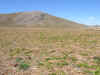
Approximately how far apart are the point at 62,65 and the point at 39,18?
127588 mm

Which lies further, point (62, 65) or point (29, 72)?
point (62, 65)

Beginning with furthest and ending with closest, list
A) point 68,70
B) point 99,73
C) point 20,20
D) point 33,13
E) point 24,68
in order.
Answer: point 33,13
point 20,20
point 24,68
point 68,70
point 99,73

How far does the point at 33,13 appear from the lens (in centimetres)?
13562

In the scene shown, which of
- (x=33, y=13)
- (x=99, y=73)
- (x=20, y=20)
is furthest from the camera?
(x=33, y=13)

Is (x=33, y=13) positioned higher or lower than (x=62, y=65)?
higher

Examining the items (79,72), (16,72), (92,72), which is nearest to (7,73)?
(16,72)

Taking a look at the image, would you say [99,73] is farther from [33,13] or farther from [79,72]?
[33,13]

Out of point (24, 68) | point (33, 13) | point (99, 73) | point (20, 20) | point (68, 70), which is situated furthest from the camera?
point (33, 13)

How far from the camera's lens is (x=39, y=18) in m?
129

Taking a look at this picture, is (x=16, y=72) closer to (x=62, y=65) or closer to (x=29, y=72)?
(x=29, y=72)

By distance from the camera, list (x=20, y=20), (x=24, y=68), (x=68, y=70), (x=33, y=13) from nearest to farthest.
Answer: (x=68, y=70), (x=24, y=68), (x=20, y=20), (x=33, y=13)

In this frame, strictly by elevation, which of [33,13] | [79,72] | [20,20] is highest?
[33,13]

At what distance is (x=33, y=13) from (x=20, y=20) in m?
17.6

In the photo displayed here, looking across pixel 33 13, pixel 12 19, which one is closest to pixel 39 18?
pixel 33 13
